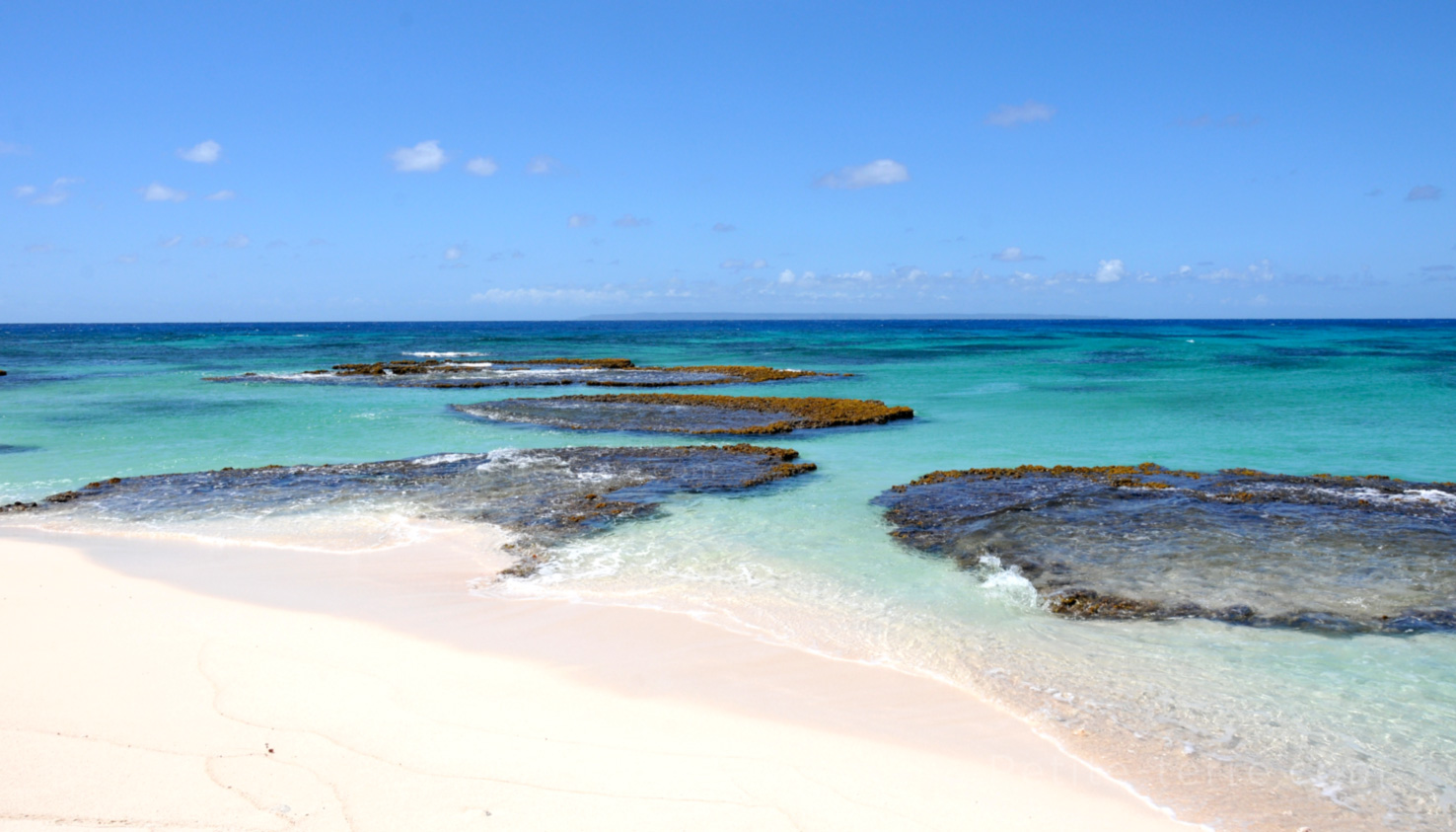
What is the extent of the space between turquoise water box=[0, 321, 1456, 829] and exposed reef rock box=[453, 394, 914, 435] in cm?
102

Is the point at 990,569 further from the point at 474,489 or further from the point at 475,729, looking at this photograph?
the point at 474,489

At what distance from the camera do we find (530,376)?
39.4 m

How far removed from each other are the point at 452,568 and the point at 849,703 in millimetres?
5082

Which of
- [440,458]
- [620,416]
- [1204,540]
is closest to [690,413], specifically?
[620,416]

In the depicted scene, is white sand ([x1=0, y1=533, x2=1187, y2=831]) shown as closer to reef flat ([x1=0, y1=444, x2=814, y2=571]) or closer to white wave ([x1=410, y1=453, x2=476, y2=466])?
reef flat ([x1=0, y1=444, x2=814, y2=571])

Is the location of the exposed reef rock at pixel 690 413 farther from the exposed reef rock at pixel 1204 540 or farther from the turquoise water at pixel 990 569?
the exposed reef rock at pixel 1204 540

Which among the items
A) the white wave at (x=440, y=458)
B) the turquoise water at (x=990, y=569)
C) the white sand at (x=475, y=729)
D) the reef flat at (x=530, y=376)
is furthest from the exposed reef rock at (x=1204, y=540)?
the reef flat at (x=530, y=376)

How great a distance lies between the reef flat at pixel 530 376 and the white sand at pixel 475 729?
2619 centimetres

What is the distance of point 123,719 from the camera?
18.1ft

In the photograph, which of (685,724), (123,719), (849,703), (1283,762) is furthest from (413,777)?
(1283,762)

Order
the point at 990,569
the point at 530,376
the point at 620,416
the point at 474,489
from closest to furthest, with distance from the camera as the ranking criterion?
the point at 990,569 → the point at 474,489 → the point at 620,416 → the point at 530,376

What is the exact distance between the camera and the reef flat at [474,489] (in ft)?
39.5

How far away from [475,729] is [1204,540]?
9.02m

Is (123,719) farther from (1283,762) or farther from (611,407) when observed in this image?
(611,407)
